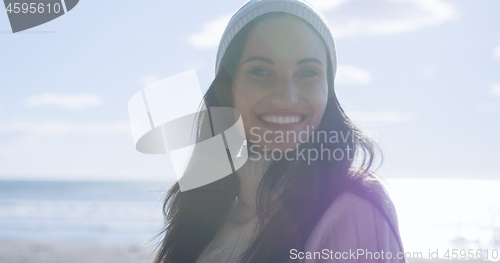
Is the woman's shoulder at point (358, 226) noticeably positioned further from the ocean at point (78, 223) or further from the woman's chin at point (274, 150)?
the ocean at point (78, 223)

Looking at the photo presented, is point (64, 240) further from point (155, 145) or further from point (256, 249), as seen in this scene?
point (256, 249)

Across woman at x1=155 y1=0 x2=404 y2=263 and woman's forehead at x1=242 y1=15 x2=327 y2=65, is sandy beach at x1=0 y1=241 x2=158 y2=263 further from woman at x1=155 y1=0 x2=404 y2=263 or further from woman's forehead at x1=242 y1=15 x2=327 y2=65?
woman's forehead at x1=242 y1=15 x2=327 y2=65

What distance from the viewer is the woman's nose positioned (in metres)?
1.81

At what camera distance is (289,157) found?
6.47ft

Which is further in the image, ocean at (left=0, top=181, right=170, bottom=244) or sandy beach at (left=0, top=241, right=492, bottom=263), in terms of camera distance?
ocean at (left=0, top=181, right=170, bottom=244)

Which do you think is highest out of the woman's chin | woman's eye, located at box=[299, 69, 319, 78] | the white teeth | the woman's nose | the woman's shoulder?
woman's eye, located at box=[299, 69, 319, 78]

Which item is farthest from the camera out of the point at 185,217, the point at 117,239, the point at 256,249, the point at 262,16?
the point at 117,239

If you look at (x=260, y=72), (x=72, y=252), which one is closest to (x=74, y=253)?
(x=72, y=252)

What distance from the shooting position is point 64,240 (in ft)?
39.6

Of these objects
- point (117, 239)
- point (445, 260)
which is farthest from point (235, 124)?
point (117, 239)

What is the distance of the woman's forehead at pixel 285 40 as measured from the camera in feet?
5.94

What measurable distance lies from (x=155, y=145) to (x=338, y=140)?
51.7 inches

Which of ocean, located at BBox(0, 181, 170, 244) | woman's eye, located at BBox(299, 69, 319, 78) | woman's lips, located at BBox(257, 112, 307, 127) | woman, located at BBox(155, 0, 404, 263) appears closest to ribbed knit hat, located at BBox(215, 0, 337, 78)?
woman, located at BBox(155, 0, 404, 263)

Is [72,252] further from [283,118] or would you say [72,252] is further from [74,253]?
[283,118]
